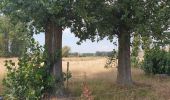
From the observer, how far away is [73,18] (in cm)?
2375

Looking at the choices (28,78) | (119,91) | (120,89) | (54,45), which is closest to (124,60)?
(120,89)

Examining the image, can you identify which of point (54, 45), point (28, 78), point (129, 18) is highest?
point (129, 18)

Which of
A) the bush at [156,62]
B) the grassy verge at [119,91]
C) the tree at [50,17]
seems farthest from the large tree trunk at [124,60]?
the bush at [156,62]

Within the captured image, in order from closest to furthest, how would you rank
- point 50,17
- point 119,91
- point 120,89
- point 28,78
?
point 28,78 < point 50,17 < point 119,91 < point 120,89

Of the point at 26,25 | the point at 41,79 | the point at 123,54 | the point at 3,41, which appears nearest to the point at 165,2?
the point at 123,54

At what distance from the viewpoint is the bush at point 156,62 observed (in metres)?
35.9

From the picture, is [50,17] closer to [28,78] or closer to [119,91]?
[28,78]

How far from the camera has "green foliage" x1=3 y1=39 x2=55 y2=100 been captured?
20266 millimetres

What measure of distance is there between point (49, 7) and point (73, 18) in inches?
142

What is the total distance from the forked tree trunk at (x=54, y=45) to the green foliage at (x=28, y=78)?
126cm

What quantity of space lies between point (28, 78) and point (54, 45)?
3249 millimetres

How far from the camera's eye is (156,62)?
3644 centimetres

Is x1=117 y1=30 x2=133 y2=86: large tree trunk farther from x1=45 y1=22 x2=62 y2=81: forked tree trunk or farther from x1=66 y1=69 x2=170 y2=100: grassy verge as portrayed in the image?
x1=45 y1=22 x2=62 y2=81: forked tree trunk

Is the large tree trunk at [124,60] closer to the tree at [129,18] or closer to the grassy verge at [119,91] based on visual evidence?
the grassy verge at [119,91]
